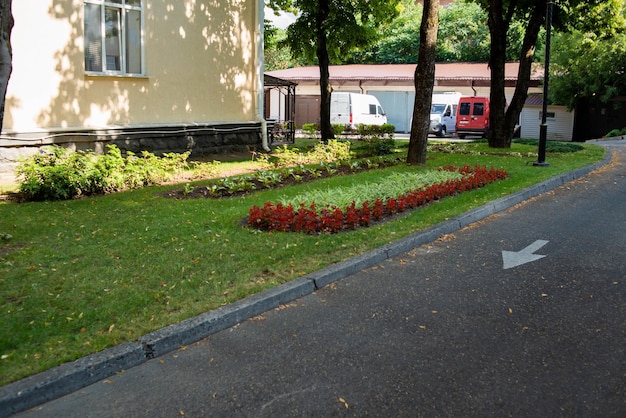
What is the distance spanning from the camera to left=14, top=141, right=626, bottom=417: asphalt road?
3.84m

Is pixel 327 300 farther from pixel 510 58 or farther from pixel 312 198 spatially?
pixel 510 58

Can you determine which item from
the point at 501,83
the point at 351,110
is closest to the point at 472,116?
the point at 351,110

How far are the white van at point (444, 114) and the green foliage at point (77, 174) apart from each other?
89.3 ft

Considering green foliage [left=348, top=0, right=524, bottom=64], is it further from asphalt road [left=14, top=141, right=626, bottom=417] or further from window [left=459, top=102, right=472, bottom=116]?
asphalt road [left=14, top=141, right=626, bottom=417]

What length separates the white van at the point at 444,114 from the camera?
36.5m

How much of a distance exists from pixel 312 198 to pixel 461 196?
304 centimetres

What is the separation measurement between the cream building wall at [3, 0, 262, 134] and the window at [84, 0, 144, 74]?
0.71 ft

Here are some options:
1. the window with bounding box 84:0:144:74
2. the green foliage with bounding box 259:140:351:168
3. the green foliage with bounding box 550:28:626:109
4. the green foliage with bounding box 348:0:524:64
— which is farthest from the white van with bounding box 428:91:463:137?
the window with bounding box 84:0:144:74

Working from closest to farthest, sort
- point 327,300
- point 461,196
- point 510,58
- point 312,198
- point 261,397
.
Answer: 1. point 261,397
2. point 327,300
3. point 312,198
4. point 461,196
5. point 510,58

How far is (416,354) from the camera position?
4.59 metres

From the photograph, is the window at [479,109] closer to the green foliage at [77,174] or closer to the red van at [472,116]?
the red van at [472,116]

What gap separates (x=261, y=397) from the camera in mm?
3938

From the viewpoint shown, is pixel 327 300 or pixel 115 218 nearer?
pixel 327 300

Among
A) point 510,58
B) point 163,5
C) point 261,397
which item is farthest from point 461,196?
point 510,58
